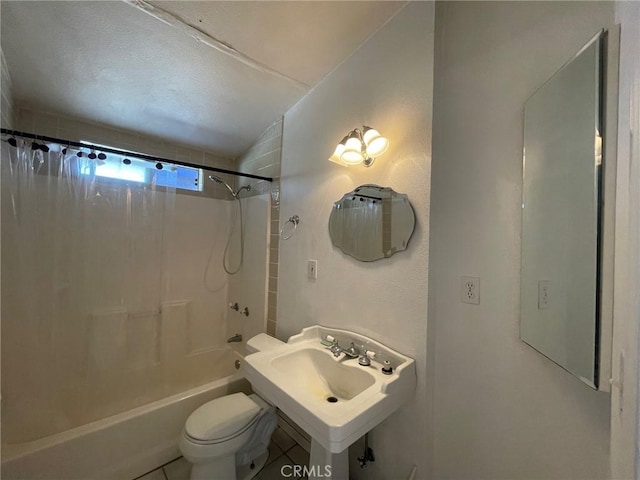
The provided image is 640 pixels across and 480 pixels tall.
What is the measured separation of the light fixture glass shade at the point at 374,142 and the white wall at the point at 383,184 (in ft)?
0.14

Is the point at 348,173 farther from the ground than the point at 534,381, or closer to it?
farther from the ground

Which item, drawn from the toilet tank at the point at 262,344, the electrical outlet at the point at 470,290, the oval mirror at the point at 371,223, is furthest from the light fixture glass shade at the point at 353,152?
the toilet tank at the point at 262,344

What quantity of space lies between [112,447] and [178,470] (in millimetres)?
400

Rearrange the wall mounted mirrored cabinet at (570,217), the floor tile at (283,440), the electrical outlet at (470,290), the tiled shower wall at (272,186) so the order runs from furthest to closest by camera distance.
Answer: the tiled shower wall at (272,186), the floor tile at (283,440), the electrical outlet at (470,290), the wall mounted mirrored cabinet at (570,217)

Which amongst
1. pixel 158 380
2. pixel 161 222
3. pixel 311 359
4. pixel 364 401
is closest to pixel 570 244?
pixel 364 401

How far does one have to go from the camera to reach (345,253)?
132cm

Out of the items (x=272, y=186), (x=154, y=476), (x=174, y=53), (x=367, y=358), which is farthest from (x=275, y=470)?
(x=174, y=53)

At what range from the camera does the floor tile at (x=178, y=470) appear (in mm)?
1361

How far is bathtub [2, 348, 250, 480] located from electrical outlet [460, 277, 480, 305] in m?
1.71

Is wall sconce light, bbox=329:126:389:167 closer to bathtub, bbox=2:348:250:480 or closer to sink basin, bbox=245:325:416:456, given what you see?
sink basin, bbox=245:325:416:456

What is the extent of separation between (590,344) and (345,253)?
937 millimetres

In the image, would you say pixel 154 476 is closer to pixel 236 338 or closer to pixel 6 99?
pixel 236 338

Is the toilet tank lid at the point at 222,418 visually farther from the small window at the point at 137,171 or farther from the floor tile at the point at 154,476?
the small window at the point at 137,171

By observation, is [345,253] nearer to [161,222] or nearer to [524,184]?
[524,184]
